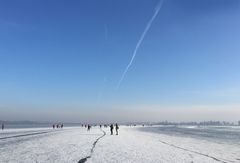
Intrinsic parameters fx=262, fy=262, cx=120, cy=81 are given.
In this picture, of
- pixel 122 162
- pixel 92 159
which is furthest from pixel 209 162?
pixel 92 159

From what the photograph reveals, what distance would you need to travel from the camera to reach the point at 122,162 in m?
15.4

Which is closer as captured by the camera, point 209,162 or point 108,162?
point 108,162

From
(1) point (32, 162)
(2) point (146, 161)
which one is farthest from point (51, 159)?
(2) point (146, 161)

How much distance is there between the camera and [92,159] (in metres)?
16.0

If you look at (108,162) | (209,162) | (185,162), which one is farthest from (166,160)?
(108,162)

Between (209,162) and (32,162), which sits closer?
(32,162)

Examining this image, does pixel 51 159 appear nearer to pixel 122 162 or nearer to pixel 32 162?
pixel 32 162

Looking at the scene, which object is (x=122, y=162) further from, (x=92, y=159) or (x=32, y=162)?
(x=32, y=162)

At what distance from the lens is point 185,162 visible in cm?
1583

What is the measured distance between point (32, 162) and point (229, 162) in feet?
39.5

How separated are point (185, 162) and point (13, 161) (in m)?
10.1

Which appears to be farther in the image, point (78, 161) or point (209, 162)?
point (209, 162)

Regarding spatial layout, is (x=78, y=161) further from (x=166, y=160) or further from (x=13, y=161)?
(x=166, y=160)

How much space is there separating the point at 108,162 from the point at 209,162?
6.30 m
